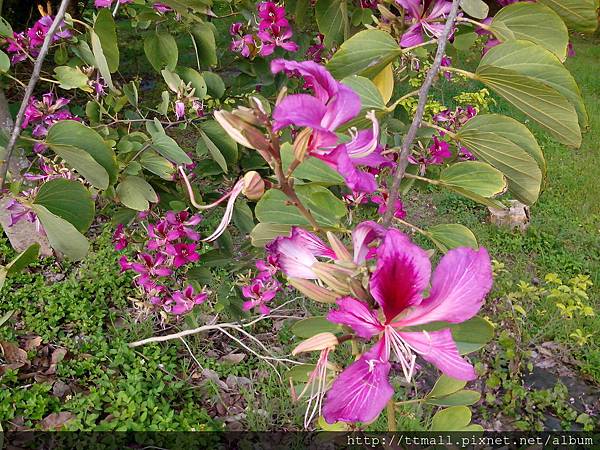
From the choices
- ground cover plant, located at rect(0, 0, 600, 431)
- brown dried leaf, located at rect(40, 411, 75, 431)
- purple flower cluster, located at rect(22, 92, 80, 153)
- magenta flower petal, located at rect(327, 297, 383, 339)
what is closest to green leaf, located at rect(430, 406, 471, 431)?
ground cover plant, located at rect(0, 0, 600, 431)

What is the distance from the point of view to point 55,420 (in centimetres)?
201

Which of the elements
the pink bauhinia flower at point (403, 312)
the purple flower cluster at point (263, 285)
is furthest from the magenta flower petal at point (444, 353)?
the purple flower cluster at point (263, 285)

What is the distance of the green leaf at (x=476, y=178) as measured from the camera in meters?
0.80

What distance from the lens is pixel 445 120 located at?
1.54m

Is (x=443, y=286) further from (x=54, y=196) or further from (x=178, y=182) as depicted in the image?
(x=178, y=182)

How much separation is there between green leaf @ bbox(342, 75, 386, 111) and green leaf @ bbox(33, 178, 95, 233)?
0.42 m

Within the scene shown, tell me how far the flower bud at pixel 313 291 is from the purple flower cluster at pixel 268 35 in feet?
3.52

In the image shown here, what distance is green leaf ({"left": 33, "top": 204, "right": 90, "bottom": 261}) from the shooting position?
0.81m

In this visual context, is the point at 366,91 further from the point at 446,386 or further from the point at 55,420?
the point at 55,420

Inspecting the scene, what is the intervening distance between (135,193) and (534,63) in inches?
35.8

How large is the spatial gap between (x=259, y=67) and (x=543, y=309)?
1998mm

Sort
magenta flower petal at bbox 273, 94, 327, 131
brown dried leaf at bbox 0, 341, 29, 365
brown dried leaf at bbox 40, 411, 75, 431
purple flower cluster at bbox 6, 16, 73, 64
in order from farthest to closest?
brown dried leaf at bbox 0, 341, 29, 365
brown dried leaf at bbox 40, 411, 75, 431
purple flower cluster at bbox 6, 16, 73, 64
magenta flower petal at bbox 273, 94, 327, 131

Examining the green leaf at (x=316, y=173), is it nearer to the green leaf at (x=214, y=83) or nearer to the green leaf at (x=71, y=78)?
the green leaf at (x=71, y=78)

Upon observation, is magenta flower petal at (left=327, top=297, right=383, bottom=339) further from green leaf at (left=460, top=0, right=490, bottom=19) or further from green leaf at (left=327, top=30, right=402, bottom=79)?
green leaf at (left=460, top=0, right=490, bottom=19)
